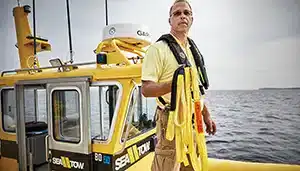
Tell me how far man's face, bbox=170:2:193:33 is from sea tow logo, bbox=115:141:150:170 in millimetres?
Result: 1108

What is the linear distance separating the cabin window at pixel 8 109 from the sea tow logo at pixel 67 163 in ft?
2.71

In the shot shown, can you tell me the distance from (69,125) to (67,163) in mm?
307

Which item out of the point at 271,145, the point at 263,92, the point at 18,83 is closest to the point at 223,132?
the point at 271,145

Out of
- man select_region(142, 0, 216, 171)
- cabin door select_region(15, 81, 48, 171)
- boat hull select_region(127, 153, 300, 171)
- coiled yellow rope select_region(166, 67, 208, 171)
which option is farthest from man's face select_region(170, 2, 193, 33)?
cabin door select_region(15, 81, 48, 171)

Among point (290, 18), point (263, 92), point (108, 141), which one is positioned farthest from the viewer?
point (263, 92)

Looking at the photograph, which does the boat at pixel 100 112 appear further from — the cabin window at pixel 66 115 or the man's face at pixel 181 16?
the man's face at pixel 181 16

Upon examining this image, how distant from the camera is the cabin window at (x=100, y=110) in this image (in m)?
1.76

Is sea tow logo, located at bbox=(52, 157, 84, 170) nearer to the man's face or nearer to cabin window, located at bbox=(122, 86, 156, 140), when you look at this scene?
cabin window, located at bbox=(122, 86, 156, 140)

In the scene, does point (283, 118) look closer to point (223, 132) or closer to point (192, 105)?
point (223, 132)

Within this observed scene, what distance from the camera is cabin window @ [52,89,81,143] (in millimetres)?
1807

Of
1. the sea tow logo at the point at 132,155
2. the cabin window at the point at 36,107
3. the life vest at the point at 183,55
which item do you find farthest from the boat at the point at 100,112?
the life vest at the point at 183,55

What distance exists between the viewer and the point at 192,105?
0.92 meters

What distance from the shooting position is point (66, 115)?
6.22 feet

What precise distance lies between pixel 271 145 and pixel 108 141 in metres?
3.37
